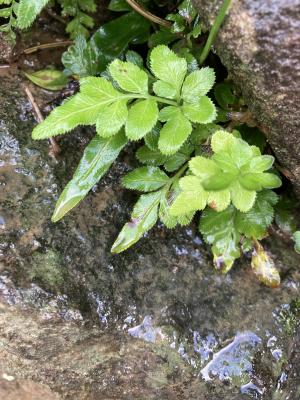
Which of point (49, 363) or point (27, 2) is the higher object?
point (27, 2)

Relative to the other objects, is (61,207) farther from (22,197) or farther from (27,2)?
(27,2)

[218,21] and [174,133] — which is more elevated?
[218,21]

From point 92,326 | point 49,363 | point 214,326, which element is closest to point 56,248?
point 92,326

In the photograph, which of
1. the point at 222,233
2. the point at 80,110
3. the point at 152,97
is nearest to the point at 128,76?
the point at 152,97

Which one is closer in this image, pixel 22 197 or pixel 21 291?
pixel 21 291

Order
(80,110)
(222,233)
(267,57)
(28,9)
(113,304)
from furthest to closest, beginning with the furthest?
(222,233) < (113,304) < (28,9) < (80,110) < (267,57)

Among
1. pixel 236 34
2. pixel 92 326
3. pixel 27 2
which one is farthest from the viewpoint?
pixel 92 326

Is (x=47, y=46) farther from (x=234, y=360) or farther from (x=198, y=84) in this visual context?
(x=234, y=360)
